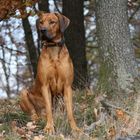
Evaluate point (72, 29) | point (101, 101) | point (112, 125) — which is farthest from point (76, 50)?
point (112, 125)

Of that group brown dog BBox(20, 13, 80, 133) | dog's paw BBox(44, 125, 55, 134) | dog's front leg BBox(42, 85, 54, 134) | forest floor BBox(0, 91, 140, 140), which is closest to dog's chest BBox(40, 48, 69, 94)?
brown dog BBox(20, 13, 80, 133)

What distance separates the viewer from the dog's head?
841 cm

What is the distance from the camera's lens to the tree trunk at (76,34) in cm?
1446

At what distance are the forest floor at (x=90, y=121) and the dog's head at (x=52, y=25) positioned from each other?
1.11 meters

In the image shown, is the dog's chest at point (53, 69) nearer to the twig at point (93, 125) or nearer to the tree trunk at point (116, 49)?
the twig at point (93, 125)

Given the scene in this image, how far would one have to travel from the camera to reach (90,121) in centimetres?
880

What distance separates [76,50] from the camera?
14688mm

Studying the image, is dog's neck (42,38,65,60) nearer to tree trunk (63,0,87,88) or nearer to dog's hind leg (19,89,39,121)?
dog's hind leg (19,89,39,121)

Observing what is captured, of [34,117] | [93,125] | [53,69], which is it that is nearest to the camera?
Result: [93,125]

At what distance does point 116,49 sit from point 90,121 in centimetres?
202

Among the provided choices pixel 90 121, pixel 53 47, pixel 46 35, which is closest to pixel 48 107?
pixel 90 121

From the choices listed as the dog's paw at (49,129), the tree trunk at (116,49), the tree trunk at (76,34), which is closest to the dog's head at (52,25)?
the dog's paw at (49,129)

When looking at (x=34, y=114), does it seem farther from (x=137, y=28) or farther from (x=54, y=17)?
(x=137, y=28)

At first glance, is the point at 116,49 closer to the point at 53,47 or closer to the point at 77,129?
the point at 53,47
